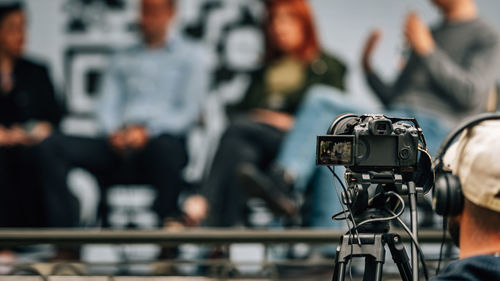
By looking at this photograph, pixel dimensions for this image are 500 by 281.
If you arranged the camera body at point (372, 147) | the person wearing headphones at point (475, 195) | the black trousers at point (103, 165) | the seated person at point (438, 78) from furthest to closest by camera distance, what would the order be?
the seated person at point (438, 78), the black trousers at point (103, 165), the camera body at point (372, 147), the person wearing headphones at point (475, 195)

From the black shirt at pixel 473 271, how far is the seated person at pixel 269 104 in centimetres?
390

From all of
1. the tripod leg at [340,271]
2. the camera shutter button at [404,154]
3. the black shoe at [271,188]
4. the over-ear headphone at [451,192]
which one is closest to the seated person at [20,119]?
the black shoe at [271,188]

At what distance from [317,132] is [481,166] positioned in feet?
12.9

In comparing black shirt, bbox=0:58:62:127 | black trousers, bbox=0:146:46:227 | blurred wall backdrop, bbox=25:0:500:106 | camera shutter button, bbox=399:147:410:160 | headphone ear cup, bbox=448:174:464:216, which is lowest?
black trousers, bbox=0:146:46:227

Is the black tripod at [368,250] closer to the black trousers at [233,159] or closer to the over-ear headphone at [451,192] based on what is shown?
the over-ear headphone at [451,192]

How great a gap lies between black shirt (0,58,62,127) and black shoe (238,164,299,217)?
5.07 feet

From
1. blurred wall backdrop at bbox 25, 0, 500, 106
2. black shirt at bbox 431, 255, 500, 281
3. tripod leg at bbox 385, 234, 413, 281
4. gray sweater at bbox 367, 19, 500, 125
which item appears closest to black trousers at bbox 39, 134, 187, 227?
blurred wall backdrop at bbox 25, 0, 500, 106

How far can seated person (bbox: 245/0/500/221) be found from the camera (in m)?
5.65

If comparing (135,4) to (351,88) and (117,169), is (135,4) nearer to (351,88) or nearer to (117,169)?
(117,169)

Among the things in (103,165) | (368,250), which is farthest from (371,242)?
(103,165)

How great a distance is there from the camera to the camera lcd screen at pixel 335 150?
67.5 inches

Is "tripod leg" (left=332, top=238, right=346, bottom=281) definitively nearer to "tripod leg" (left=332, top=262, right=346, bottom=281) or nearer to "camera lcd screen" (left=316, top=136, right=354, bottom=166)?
"tripod leg" (left=332, top=262, right=346, bottom=281)

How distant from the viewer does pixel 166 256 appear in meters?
5.30

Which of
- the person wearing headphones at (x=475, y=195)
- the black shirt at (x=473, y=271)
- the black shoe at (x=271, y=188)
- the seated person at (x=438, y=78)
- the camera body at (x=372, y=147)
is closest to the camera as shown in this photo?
the black shirt at (x=473, y=271)
